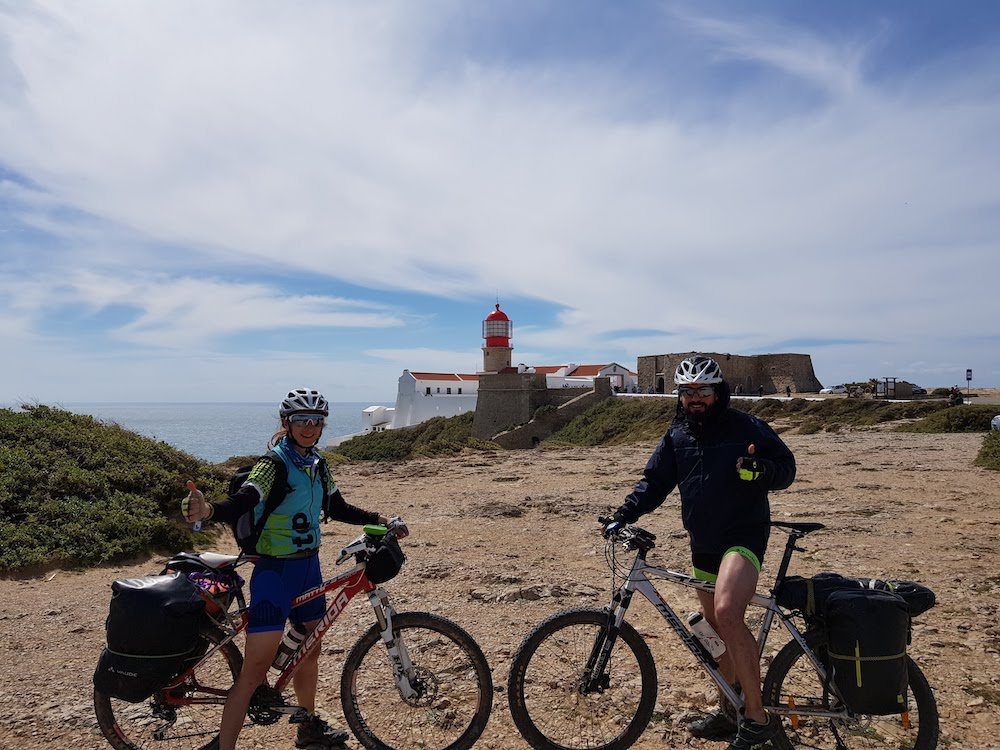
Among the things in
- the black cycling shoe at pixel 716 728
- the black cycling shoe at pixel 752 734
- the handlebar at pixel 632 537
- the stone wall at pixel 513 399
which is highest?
the stone wall at pixel 513 399

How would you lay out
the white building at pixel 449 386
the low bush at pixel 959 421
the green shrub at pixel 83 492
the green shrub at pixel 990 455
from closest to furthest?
the green shrub at pixel 83 492
the green shrub at pixel 990 455
the low bush at pixel 959 421
the white building at pixel 449 386

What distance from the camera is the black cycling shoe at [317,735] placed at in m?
3.48

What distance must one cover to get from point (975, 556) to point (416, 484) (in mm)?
11027

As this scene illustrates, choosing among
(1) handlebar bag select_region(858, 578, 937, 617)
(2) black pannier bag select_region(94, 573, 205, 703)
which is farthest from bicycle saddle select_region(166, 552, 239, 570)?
(1) handlebar bag select_region(858, 578, 937, 617)

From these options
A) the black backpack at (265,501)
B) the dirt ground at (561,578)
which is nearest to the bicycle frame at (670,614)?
the dirt ground at (561,578)

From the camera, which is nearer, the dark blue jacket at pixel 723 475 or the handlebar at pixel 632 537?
the dark blue jacket at pixel 723 475

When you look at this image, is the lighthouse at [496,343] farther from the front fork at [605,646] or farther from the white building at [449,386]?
the front fork at [605,646]

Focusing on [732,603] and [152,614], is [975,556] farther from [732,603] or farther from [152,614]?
[152,614]

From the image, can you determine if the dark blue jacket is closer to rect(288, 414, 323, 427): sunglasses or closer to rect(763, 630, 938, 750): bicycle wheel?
rect(763, 630, 938, 750): bicycle wheel

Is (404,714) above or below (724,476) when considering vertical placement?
below

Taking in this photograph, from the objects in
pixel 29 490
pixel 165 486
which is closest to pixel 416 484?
pixel 165 486

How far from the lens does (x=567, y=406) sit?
52.5 meters

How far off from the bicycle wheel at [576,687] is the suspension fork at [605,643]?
12 millimetres

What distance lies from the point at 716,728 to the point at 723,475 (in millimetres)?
1494
